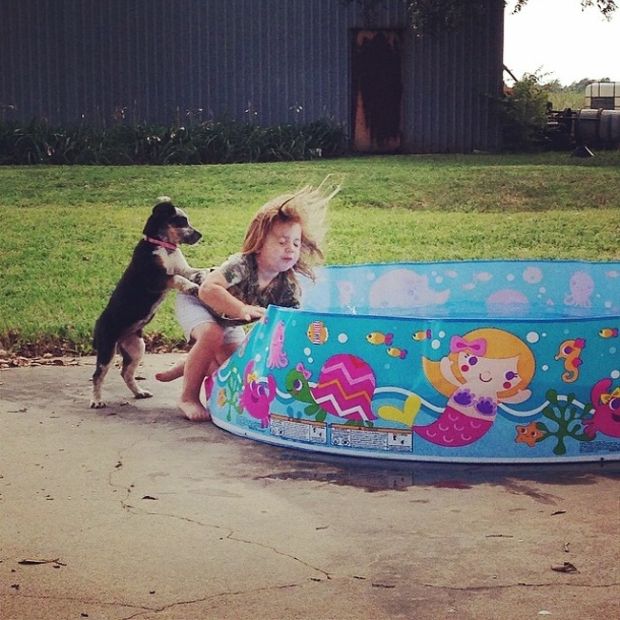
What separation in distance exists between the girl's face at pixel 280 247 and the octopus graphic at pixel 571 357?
132cm

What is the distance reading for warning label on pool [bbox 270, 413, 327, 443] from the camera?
4824 mm

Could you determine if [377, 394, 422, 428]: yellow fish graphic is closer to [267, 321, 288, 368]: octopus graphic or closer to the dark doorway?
[267, 321, 288, 368]: octopus graphic

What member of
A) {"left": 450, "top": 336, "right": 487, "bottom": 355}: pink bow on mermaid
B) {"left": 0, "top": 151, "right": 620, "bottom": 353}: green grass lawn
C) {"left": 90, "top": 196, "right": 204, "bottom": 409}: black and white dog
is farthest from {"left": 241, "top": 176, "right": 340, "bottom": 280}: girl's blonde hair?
{"left": 0, "top": 151, "right": 620, "bottom": 353}: green grass lawn

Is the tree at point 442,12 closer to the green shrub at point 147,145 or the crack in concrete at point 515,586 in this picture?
the green shrub at point 147,145

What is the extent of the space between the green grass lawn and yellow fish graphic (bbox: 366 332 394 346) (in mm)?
3303

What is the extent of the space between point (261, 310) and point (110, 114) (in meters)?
10.4

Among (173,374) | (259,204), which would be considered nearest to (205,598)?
(173,374)

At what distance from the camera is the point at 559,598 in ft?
10.9

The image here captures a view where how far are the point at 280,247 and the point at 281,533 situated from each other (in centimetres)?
181

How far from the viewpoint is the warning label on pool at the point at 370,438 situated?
468 cm

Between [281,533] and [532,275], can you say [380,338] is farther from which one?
[532,275]

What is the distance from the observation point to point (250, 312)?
5301 millimetres

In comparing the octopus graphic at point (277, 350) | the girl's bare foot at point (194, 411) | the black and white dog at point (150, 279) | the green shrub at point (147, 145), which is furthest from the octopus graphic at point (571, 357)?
the green shrub at point (147, 145)

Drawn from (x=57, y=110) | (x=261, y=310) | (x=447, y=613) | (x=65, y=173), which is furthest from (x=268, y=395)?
(x=57, y=110)
